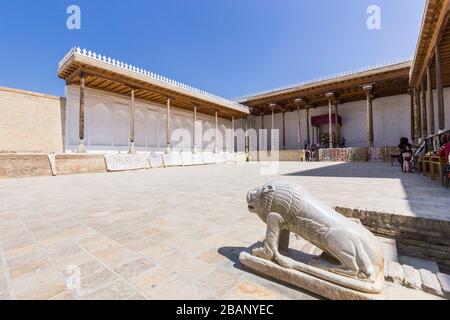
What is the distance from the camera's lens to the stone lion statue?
5.01ft

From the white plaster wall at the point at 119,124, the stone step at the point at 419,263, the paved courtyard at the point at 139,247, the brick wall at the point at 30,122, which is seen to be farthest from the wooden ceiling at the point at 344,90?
the stone step at the point at 419,263

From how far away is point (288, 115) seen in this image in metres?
28.9

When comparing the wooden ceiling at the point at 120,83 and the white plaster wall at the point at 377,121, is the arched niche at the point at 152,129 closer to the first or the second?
the wooden ceiling at the point at 120,83

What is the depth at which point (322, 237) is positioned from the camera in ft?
5.45

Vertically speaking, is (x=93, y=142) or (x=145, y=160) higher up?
(x=93, y=142)

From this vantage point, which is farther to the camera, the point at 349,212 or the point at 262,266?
the point at 349,212

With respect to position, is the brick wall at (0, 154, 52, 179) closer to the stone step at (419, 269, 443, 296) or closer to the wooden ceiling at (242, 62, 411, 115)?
the stone step at (419, 269, 443, 296)

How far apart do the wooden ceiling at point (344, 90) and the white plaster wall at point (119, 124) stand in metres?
8.21

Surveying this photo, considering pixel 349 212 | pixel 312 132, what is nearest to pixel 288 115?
pixel 312 132

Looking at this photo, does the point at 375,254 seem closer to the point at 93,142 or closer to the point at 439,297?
the point at 439,297

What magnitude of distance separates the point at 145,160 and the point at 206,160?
23.4ft

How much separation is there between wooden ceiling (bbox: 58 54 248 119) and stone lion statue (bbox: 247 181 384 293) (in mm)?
14935

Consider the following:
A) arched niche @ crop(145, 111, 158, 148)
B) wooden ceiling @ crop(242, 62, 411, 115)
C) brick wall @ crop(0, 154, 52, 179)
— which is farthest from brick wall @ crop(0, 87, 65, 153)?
wooden ceiling @ crop(242, 62, 411, 115)

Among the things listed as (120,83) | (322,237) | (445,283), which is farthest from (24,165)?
(445,283)
